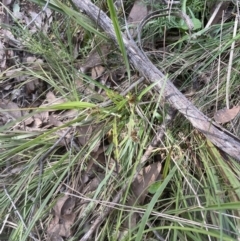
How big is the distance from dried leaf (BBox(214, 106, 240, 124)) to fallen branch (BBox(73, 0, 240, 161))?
7 cm

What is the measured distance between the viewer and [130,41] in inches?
55.6

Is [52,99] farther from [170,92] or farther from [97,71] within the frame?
[170,92]

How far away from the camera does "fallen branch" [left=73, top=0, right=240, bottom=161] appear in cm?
126

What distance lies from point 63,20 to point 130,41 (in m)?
0.41

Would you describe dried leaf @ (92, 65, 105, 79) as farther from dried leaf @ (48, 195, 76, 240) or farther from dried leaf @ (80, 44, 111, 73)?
dried leaf @ (48, 195, 76, 240)

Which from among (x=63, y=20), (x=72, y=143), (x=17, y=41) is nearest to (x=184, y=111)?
(x=72, y=143)

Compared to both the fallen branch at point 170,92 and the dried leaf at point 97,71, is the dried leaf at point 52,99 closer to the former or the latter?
the dried leaf at point 97,71

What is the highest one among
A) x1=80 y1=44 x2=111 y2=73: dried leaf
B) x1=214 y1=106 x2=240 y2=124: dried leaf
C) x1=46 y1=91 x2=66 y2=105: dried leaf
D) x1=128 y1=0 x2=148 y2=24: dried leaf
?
x1=128 y1=0 x2=148 y2=24: dried leaf

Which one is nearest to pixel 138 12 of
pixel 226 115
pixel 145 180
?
pixel 226 115

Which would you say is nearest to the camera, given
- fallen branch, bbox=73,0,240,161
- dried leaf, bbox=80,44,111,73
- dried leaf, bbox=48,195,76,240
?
fallen branch, bbox=73,0,240,161

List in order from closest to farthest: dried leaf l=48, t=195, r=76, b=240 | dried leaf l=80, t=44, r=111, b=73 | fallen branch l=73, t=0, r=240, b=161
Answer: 1. fallen branch l=73, t=0, r=240, b=161
2. dried leaf l=48, t=195, r=76, b=240
3. dried leaf l=80, t=44, r=111, b=73

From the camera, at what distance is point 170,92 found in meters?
1.34

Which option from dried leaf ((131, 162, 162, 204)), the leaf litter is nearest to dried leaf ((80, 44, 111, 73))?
the leaf litter

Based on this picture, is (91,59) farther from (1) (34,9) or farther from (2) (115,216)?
(2) (115,216)
